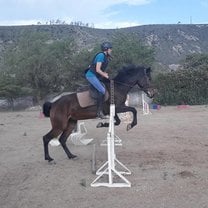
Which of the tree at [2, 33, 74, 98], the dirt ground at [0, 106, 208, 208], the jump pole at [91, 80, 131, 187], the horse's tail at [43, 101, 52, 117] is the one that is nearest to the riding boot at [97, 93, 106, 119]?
the jump pole at [91, 80, 131, 187]

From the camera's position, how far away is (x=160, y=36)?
234 ft

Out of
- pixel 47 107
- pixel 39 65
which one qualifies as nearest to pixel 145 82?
pixel 47 107

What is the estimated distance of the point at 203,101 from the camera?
96.0 ft

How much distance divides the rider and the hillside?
5246cm

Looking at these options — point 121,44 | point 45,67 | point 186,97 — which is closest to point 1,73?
point 45,67

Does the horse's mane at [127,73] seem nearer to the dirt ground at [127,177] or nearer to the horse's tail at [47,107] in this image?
the horse's tail at [47,107]

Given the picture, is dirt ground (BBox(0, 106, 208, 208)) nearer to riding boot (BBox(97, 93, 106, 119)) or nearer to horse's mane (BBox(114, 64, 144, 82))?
riding boot (BBox(97, 93, 106, 119))

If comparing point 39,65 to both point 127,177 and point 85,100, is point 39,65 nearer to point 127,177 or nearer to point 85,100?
point 85,100

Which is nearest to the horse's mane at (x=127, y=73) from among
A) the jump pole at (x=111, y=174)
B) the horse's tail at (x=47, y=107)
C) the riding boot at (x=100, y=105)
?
the riding boot at (x=100, y=105)

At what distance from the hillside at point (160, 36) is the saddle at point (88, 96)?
52.1 meters

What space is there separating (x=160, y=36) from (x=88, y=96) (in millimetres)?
64044

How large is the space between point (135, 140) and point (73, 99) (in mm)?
3361

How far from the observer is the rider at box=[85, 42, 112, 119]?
8766mm

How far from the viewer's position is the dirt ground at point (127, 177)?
6.25 meters
